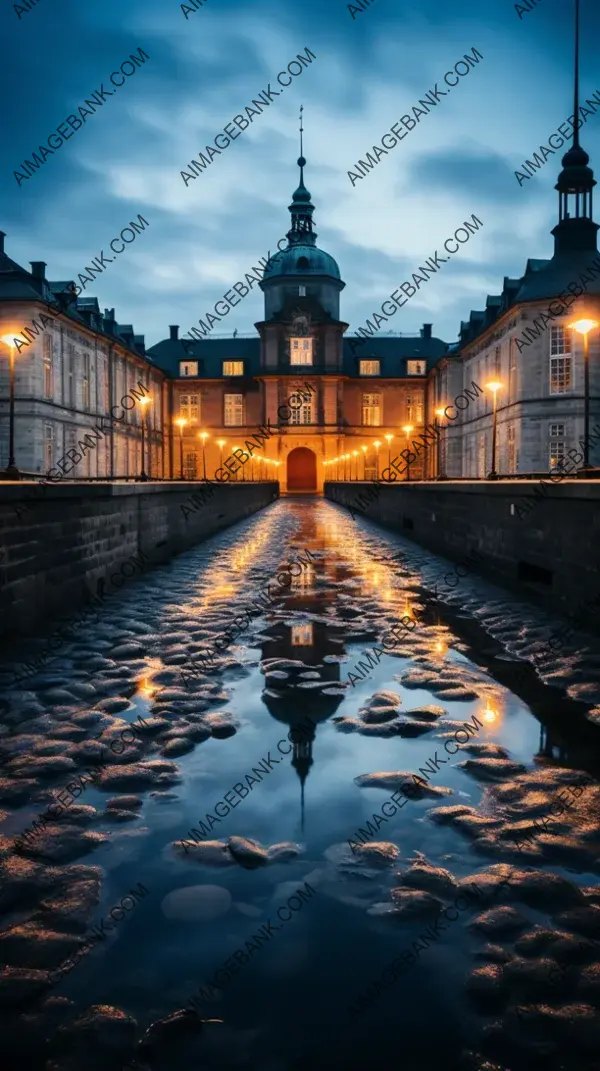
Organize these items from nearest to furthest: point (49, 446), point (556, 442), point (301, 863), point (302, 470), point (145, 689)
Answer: point (301, 863)
point (145, 689)
point (556, 442)
point (49, 446)
point (302, 470)

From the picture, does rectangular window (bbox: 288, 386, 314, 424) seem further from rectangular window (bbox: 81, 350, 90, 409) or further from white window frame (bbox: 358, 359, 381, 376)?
rectangular window (bbox: 81, 350, 90, 409)

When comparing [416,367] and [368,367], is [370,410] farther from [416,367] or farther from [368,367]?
[416,367]

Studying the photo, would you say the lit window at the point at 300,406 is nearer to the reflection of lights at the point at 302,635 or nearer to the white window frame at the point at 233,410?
the white window frame at the point at 233,410

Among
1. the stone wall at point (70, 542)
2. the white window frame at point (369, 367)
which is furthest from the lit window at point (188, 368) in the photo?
the stone wall at point (70, 542)

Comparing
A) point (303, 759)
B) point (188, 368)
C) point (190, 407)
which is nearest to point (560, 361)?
point (303, 759)

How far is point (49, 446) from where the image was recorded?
41719 mm

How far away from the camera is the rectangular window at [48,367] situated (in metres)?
41.3

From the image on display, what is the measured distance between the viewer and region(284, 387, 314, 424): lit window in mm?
71000

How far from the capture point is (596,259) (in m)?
41.5

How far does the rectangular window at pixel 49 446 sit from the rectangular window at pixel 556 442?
2629cm

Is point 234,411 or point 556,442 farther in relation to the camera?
point 234,411

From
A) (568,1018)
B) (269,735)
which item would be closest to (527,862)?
(568,1018)

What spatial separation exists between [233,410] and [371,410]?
12.9 meters

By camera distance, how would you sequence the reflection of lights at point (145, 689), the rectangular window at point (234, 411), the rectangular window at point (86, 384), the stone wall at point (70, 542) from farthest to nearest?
the rectangular window at point (234, 411) → the rectangular window at point (86, 384) → the stone wall at point (70, 542) → the reflection of lights at point (145, 689)
